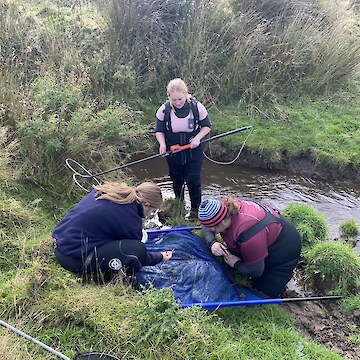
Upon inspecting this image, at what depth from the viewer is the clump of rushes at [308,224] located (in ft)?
17.5

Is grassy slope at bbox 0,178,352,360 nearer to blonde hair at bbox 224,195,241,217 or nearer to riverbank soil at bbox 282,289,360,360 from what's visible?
riverbank soil at bbox 282,289,360,360

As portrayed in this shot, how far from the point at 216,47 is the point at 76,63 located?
8.92 ft

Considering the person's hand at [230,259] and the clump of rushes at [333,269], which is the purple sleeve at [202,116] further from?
the clump of rushes at [333,269]

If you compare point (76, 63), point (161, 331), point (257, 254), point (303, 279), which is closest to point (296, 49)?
point (76, 63)

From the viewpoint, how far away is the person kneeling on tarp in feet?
12.7

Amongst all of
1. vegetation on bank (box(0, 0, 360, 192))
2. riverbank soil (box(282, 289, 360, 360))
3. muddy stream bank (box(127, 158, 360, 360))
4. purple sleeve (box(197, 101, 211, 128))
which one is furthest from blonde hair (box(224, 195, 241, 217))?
vegetation on bank (box(0, 0, 360, 192))

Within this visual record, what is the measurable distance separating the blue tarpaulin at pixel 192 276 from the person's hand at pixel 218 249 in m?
0.14

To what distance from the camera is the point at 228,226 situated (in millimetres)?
4176

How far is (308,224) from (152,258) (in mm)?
2222

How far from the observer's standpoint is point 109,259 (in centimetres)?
392

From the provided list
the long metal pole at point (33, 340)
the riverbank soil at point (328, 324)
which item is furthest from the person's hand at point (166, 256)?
the long metal pole at point (33, 340)

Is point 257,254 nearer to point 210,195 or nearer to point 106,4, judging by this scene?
point 210,195

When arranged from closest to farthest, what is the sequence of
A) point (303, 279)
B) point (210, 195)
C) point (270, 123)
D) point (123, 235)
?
1. point (123, 235)
2. point (303, 279)
3. point (210, 195)
4. point (270, 123)

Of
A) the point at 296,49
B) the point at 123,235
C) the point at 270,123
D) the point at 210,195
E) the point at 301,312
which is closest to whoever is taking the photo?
the point at 123,235
